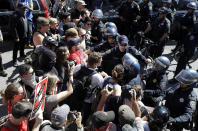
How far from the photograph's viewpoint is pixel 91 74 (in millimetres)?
3604

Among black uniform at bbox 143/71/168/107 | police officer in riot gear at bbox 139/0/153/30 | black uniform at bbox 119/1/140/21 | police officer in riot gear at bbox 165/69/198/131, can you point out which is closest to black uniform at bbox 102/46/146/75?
black uniform at bbox 143/71/168/107

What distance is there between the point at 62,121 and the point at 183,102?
201 cm

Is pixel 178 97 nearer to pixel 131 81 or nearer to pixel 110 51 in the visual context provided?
pixel 131 81

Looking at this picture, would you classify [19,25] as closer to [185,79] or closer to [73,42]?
[73,42]

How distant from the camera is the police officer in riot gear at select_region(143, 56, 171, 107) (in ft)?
13.8

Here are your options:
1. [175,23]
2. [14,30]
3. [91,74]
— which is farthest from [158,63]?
[175,23]

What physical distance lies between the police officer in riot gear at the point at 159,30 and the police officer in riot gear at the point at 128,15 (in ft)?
3.70

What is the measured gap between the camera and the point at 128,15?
7.96 meters

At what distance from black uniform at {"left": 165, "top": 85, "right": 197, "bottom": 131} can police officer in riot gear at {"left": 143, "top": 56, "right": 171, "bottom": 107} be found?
368 millimetres

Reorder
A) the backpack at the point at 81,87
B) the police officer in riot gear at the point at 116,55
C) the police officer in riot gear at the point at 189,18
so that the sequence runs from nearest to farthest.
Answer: the backpack at the point at 81,87 → the police officer in riot gear at the point at 116,55 → the police officer in riot gear at the point at 189,18

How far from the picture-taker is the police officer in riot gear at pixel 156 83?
4.21 metres

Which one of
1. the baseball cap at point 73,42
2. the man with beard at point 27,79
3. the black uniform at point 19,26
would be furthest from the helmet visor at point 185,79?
the black uniform at point 19,26

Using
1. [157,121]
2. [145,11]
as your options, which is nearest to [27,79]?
[157,121]

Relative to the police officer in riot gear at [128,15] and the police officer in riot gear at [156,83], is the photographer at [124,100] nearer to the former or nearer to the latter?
the police officer in riot gear at [156,83]
